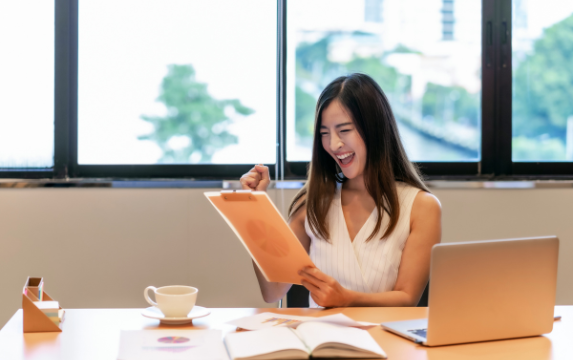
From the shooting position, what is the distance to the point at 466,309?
999mm

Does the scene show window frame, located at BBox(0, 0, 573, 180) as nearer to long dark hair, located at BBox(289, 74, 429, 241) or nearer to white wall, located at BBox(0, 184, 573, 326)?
white wall, located at BBox(0, 184, 573, 326)

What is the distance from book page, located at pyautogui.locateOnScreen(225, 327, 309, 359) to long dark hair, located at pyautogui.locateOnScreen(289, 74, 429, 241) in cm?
67

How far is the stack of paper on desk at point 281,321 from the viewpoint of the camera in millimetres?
1103

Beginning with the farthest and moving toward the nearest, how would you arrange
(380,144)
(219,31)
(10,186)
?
(219,31), (10,186), (380,144)

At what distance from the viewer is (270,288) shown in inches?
63.1

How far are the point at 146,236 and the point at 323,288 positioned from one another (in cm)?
Result: 125

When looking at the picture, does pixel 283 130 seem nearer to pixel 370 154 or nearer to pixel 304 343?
pixel 370 154

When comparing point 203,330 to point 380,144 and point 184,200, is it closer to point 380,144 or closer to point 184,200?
point 380,144

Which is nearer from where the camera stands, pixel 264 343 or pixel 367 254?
pixel 264 343

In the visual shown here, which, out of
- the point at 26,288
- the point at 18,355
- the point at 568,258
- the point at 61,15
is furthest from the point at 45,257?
the point at 568,258

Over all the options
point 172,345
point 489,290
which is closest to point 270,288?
point 172,345

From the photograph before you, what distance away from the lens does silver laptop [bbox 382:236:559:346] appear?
0.97m

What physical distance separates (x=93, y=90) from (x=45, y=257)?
76cm

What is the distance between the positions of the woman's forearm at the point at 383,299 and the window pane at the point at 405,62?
114cm
